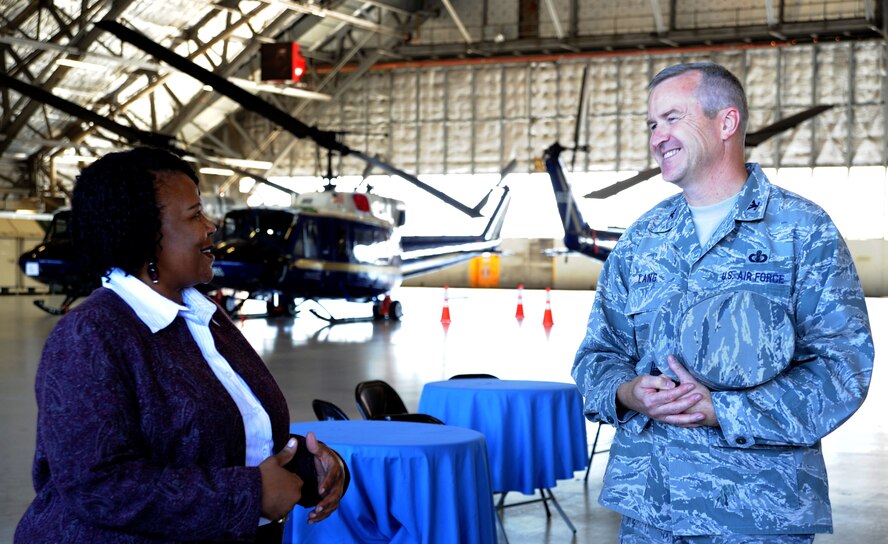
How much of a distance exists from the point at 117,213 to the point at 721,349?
1.02m

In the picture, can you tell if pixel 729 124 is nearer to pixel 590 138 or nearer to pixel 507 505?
pixel 507 505

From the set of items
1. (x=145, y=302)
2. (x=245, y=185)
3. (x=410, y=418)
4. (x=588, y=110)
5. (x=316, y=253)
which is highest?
(x=588, y=110)

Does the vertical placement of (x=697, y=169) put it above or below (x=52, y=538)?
above

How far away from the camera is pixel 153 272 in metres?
1.78

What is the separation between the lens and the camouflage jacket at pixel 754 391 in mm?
1815

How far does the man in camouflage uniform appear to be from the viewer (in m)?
1.81

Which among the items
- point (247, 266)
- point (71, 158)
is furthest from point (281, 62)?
point (247, 266)

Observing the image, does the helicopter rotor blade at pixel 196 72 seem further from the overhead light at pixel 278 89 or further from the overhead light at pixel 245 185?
the overhead light at pixel 245 185

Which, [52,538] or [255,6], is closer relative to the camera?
[52,538]

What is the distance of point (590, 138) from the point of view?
27.4 metres

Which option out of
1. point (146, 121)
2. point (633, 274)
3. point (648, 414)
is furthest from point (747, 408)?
point (146, 121)

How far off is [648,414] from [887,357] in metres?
11.0

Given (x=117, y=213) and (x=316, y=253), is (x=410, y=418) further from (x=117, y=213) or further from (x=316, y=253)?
(x=316, y=253)

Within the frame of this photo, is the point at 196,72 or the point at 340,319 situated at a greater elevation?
the point at 196,72
